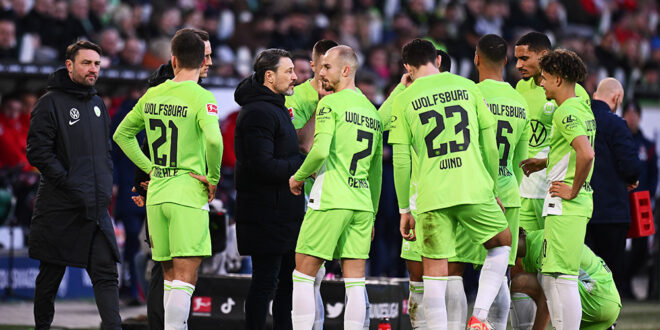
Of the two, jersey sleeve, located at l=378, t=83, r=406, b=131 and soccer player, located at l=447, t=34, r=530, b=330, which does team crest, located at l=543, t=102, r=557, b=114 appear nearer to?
soccer player, located at l=447, t=34, r=530, b=330

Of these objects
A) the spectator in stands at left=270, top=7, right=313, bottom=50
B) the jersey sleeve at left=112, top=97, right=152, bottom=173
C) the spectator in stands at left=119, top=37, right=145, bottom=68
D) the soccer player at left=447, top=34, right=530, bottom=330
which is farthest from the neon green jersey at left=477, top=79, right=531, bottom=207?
the spectator in stands at left=270, top=7, right=313, bottom=50

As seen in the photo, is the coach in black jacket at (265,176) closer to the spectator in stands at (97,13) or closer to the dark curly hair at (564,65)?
the dark curly hair at (564,65)

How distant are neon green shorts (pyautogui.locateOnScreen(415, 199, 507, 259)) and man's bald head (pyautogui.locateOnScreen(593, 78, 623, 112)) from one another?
2447 mm

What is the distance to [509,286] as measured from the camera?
8.52m

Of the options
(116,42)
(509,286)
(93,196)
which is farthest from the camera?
→ (116,42)

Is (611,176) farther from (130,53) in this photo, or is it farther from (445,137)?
(130,53)

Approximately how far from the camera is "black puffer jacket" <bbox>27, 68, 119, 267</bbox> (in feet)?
25.6

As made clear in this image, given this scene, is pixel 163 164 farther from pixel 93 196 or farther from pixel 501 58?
pixel 501 58

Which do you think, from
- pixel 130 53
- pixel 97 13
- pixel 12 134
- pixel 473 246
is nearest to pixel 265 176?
pixel 473 246

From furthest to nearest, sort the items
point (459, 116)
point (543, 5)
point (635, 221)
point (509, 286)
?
point (543, 5)
point (635, 221)
point (509, 286)
point (459, 116)

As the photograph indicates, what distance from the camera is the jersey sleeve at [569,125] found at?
7.59m

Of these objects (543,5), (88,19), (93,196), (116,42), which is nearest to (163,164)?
(93,196)

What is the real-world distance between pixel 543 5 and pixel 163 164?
670 inches

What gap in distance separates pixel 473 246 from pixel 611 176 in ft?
7.46
